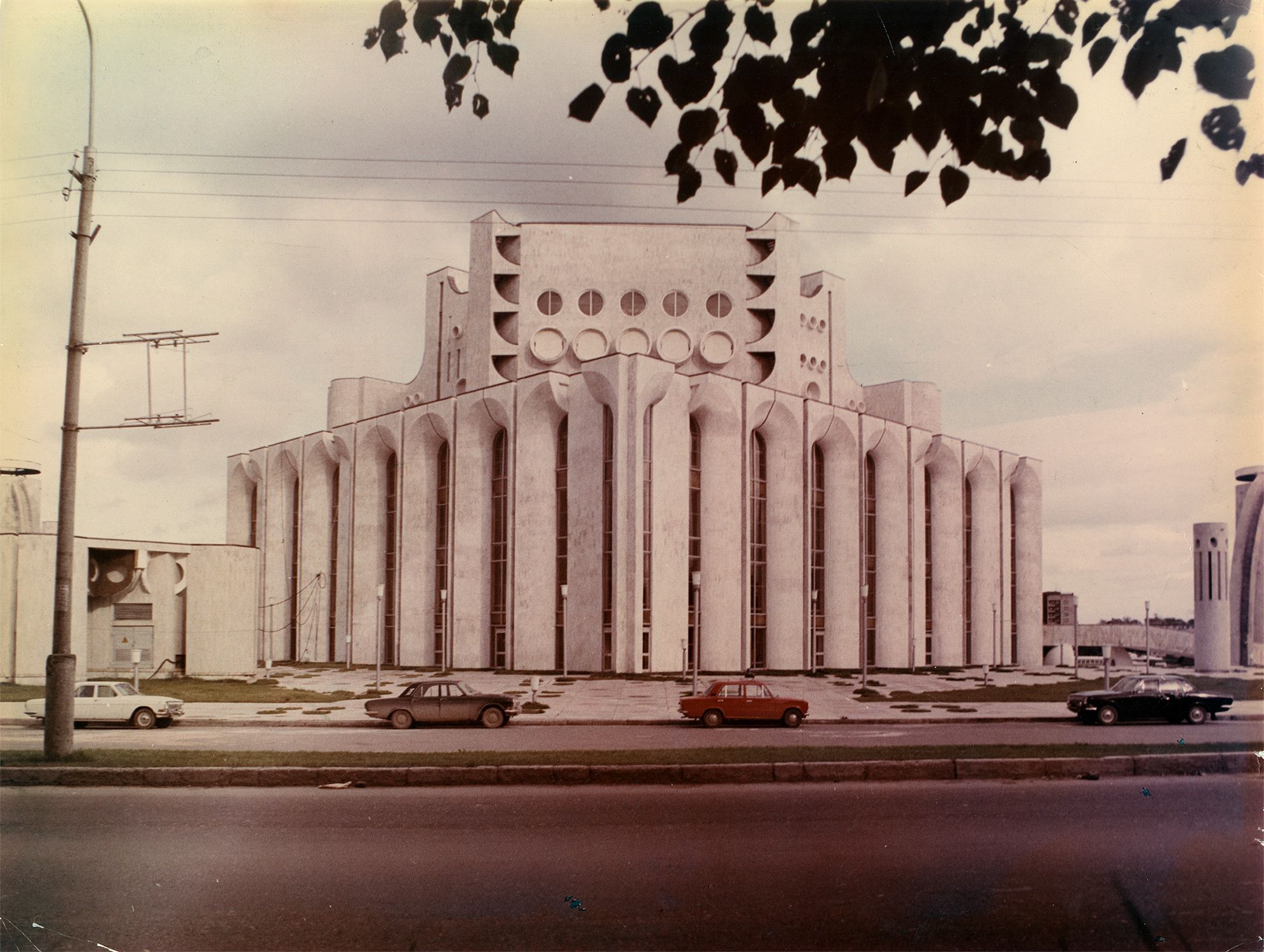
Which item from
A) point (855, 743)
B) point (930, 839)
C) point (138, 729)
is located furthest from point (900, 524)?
point (930, 839)

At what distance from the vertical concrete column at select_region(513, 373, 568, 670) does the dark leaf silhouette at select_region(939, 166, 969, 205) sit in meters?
36.9

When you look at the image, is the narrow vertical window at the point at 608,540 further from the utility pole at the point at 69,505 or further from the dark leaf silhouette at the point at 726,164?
the dark leaf silhouette at the point at 726,164

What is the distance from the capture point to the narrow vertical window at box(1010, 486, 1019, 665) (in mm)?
58031

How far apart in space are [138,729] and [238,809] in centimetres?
1045

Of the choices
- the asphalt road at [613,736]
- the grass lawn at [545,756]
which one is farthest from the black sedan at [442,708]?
the grass lawn at [545,756]

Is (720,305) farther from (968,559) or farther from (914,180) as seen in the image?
(914,180)

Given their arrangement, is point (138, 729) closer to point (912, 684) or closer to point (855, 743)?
point (855, 743)

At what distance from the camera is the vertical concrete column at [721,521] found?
1651 inches

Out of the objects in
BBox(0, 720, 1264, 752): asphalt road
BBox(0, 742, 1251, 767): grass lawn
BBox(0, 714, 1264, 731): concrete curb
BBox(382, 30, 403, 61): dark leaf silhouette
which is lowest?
BBox(0, 714, 1264, 731): concrete curb

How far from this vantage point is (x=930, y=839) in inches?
356

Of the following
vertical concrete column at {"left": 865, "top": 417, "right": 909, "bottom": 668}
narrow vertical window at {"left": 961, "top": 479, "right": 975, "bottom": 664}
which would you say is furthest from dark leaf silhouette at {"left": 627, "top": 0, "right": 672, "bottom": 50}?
narrow vertical window at {"left": 961, "top": 479, "right": 975, "bottom": 664}

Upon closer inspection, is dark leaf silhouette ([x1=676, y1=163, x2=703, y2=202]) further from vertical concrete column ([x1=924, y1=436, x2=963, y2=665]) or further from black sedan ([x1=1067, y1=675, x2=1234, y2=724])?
vertical concrete column ([x1=924, y1=436, x2=963, y2=665])

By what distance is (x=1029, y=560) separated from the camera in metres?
58.6

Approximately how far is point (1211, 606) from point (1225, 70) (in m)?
40.7
